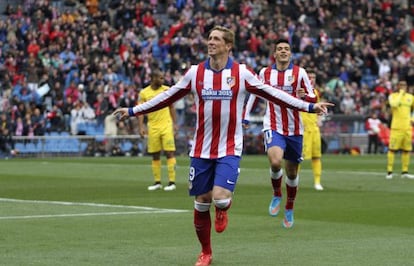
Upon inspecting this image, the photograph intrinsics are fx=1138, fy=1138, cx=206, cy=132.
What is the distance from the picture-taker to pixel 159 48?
4638cm

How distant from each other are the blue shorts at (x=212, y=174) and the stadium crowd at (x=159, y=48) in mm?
28369

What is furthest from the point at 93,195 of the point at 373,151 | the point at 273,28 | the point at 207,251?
the point at 273,28

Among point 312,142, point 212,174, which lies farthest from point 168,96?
point 312,142

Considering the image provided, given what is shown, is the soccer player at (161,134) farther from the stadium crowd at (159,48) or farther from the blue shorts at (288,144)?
the stadium crowd at (159,48)

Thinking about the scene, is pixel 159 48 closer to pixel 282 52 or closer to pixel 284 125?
pixel 282 52

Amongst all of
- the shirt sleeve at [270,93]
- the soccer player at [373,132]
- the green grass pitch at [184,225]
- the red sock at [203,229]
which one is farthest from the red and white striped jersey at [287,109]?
the soccer player at [373,132]

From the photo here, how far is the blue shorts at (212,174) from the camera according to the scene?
11.4 m

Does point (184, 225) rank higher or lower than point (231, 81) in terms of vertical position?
lower

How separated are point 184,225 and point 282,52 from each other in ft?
10.6

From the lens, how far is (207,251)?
11.3 metres

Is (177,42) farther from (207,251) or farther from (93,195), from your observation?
(207,251)

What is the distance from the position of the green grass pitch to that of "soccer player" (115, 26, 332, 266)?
2.26ft

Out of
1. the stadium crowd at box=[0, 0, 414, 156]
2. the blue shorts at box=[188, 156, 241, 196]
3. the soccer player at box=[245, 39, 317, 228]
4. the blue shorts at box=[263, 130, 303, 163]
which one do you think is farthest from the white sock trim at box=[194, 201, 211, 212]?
the stadium crowd at box=[0, 0, 414, 156]

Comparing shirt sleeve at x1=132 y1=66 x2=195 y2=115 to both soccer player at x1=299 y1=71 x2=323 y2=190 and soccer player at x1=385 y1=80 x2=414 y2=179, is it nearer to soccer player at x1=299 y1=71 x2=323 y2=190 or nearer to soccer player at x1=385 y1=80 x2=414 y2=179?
soccer player at x1=299 y1=71 x2=323 y2=190
